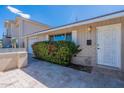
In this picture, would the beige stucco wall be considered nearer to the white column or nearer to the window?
the white column

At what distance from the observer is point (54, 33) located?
362 inches

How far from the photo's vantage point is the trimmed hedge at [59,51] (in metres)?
6.68

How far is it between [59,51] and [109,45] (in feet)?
9.59

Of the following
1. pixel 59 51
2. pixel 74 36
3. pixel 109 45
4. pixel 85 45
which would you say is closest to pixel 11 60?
pixel 59 51

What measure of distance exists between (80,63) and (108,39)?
7.53 feet

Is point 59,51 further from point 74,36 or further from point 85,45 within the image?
point 85,45

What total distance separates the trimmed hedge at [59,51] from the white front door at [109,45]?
4.91 ft

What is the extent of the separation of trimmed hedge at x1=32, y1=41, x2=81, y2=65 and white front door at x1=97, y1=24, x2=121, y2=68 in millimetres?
1496

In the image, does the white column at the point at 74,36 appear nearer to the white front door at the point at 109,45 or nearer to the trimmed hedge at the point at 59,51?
the trimmed hedge at the point at 59,51

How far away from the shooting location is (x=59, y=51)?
7.06 m

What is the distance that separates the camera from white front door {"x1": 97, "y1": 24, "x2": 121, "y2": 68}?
539cm

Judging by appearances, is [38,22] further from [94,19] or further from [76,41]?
[94,19]
